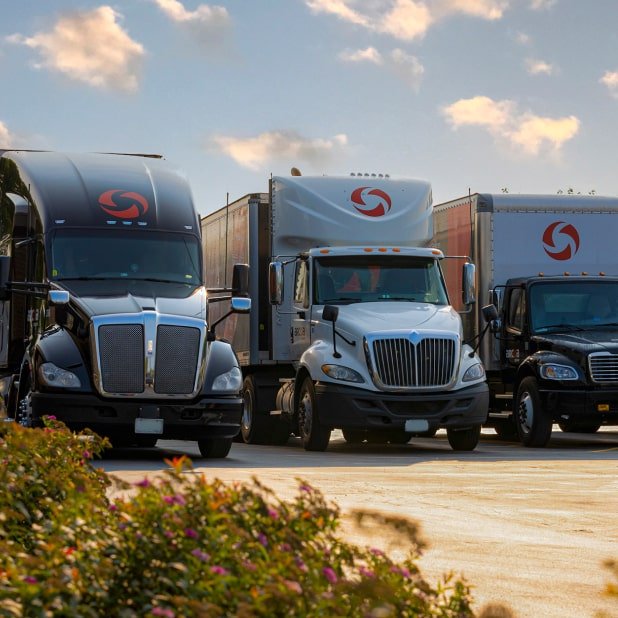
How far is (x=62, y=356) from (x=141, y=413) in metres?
1.16

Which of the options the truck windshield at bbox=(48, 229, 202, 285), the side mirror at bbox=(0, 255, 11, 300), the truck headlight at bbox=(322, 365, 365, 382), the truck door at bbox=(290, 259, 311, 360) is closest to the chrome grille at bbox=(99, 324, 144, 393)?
the truck windshield at bbox=(48, 229, 202, 285)

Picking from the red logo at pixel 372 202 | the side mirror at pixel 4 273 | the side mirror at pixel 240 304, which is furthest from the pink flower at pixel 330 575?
the red logo at pixel 372 202

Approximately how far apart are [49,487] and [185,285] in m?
12.7

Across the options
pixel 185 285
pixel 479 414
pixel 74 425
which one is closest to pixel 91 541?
pixel 74 425

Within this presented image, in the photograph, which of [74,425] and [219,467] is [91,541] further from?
[74,425]

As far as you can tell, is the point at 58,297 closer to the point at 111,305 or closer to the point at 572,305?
the point at 111,305

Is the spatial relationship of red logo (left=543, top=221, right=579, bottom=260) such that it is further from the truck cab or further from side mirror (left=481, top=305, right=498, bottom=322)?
side mirror (left=481, top=305, right=498, bottom=322)

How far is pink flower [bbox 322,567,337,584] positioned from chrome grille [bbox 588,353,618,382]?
1749 centimetres

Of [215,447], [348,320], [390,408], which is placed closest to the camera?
[215,447]

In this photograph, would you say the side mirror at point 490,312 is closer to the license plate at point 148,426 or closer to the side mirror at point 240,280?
the side mirror at point 240,280

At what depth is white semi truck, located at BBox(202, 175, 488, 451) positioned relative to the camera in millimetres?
19516

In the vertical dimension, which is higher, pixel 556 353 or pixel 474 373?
pixel 556 353

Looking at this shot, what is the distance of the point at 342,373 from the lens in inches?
770

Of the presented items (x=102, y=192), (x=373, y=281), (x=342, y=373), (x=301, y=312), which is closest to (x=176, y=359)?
(x=102, y=192)
